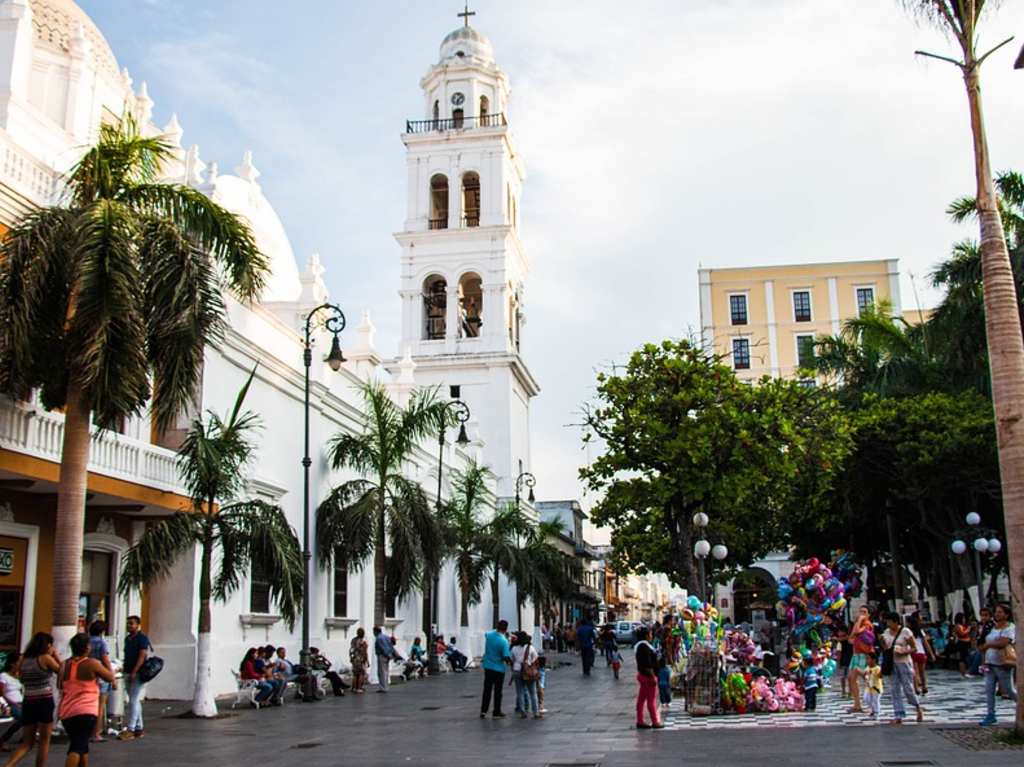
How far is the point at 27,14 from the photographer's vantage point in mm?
23219

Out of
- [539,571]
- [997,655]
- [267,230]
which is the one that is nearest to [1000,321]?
[997,655]

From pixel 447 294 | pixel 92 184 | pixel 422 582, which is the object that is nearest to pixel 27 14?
pixel 92 184

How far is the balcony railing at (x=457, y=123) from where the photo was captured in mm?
51031

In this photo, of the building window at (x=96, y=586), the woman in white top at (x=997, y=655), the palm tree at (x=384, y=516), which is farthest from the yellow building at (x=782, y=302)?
the woman in white top at (x=997, y=655)

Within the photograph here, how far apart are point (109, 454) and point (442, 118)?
37966mm

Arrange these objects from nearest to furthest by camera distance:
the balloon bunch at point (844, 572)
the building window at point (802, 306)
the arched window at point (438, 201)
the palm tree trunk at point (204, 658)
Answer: the palm tree trunk at point (204, 658), the balloon bunch at point (844, 572), the arched window at point (438, 201), the building window at point (802, 306)

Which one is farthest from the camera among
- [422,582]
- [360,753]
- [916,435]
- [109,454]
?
[916,435]

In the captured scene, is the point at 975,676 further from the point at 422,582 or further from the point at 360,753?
the point at 360,753

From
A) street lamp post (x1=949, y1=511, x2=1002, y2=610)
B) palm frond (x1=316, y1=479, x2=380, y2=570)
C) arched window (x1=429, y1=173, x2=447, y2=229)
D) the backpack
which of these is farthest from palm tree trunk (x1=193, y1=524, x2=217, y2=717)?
arched window (x1=429, y1=173, x2=447, y2=229)

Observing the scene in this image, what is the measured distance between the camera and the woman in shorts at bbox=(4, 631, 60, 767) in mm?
9906

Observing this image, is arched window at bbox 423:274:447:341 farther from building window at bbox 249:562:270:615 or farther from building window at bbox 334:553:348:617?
building window at bbox 249:562:270:615

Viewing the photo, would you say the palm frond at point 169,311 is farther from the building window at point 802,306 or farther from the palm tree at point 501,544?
the building window at point 802,306

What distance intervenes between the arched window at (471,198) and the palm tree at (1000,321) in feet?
126

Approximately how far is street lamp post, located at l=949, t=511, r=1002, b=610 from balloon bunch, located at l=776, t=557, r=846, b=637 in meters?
8.41
